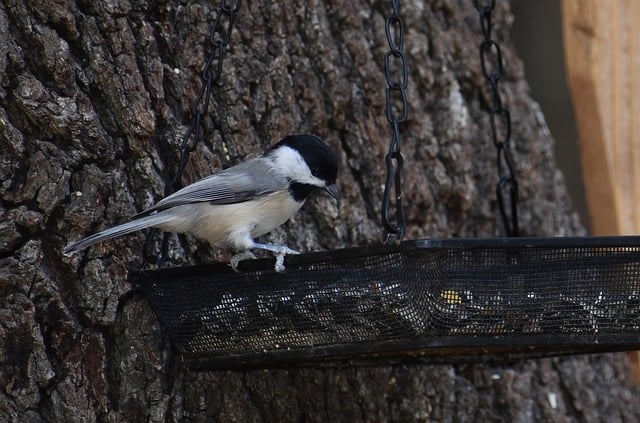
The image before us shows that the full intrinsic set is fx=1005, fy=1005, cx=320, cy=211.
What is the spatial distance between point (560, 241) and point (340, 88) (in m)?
1.40

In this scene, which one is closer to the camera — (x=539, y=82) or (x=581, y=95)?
(x=581, y=95)

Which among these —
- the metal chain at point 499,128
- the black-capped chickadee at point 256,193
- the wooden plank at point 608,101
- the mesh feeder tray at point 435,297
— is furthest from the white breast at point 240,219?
the wooden plank at point 608,101

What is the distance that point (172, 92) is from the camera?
3.49m

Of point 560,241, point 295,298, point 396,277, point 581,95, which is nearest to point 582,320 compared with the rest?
point 560,241

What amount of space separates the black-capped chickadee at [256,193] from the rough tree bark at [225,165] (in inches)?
7.2

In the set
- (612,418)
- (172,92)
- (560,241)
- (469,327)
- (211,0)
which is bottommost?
(612,418)

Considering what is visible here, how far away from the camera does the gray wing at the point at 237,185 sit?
3.25 m

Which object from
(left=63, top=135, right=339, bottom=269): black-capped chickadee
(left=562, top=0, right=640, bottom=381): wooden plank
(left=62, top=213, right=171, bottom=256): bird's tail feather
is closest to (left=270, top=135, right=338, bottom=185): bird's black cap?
(left=63, top=135, right=339, bottom=269): black-capped chickadee

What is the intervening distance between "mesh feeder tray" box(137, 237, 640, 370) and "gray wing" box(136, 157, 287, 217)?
1.10ft

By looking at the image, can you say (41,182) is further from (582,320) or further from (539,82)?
(539,82)

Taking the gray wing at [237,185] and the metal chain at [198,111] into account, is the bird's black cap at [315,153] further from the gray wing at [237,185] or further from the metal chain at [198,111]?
the metal chain at [198,111]

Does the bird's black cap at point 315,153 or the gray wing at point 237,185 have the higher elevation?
the bird's black cap at point 315,153

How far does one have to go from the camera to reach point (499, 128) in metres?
4.37

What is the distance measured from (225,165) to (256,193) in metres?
0.26
